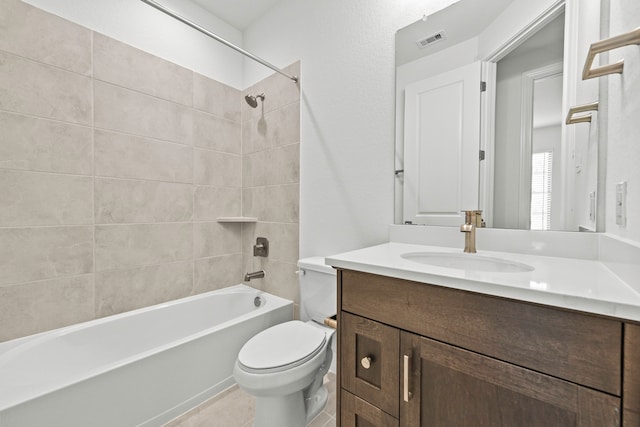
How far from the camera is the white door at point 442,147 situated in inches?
43.8

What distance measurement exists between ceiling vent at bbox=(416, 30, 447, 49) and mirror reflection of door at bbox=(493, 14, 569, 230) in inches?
12.1

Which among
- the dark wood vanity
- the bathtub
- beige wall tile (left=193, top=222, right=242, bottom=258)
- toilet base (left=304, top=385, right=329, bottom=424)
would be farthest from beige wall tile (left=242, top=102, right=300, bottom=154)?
toilet base (left=304, top=385, right=329, bottom=424)

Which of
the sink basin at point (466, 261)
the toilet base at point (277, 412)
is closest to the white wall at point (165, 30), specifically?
the sink basin at point (466, 261)

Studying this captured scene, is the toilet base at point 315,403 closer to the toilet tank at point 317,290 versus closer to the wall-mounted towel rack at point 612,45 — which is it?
the toilet tank at point 317,290

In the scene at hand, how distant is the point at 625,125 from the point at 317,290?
135 cm

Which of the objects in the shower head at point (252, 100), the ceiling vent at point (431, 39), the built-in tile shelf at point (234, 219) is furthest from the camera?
the built-in tile shelf at point (234, 219)

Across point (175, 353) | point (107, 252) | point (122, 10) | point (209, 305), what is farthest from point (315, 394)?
point (122, 10)

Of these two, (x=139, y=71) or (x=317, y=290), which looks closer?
(x=317, y=290)

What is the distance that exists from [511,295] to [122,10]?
8.04 ft

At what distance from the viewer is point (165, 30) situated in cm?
182

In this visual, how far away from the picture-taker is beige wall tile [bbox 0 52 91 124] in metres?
1.28

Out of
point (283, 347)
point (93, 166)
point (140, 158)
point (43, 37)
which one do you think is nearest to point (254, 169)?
point (140, 158)

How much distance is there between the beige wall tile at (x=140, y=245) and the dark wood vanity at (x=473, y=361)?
1.51m

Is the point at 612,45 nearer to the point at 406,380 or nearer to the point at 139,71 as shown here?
the point at 406,380
